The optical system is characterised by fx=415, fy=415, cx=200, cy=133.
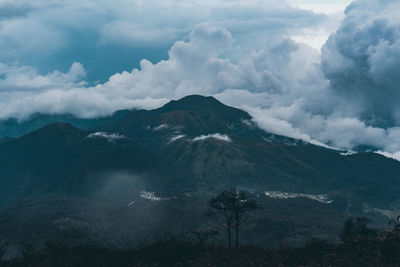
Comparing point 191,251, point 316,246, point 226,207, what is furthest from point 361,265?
point 226,207

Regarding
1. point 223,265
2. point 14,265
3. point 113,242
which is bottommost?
point 113,242

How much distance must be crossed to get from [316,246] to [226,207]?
41.3 metres

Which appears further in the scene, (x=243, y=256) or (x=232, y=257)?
(x=243, y=256)

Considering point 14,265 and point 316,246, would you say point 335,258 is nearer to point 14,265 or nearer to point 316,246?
point 316,246

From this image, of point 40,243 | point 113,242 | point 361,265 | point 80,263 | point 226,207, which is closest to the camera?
point 361,265

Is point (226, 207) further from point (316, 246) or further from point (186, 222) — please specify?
point (186, 222)

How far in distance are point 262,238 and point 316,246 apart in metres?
106

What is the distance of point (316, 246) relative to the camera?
6034 centimetres

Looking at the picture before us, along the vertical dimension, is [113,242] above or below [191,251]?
below

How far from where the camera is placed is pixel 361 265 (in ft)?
150

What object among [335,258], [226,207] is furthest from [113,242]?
[335,258]

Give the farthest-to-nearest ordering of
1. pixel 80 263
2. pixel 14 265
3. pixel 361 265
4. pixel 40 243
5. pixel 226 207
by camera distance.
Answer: pixel 40 243, pixel 226 207, pixel 14 265, pixel 80 263, pixel 361 265

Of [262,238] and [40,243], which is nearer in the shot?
[40,243]

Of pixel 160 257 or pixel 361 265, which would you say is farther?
pixel 160 257
